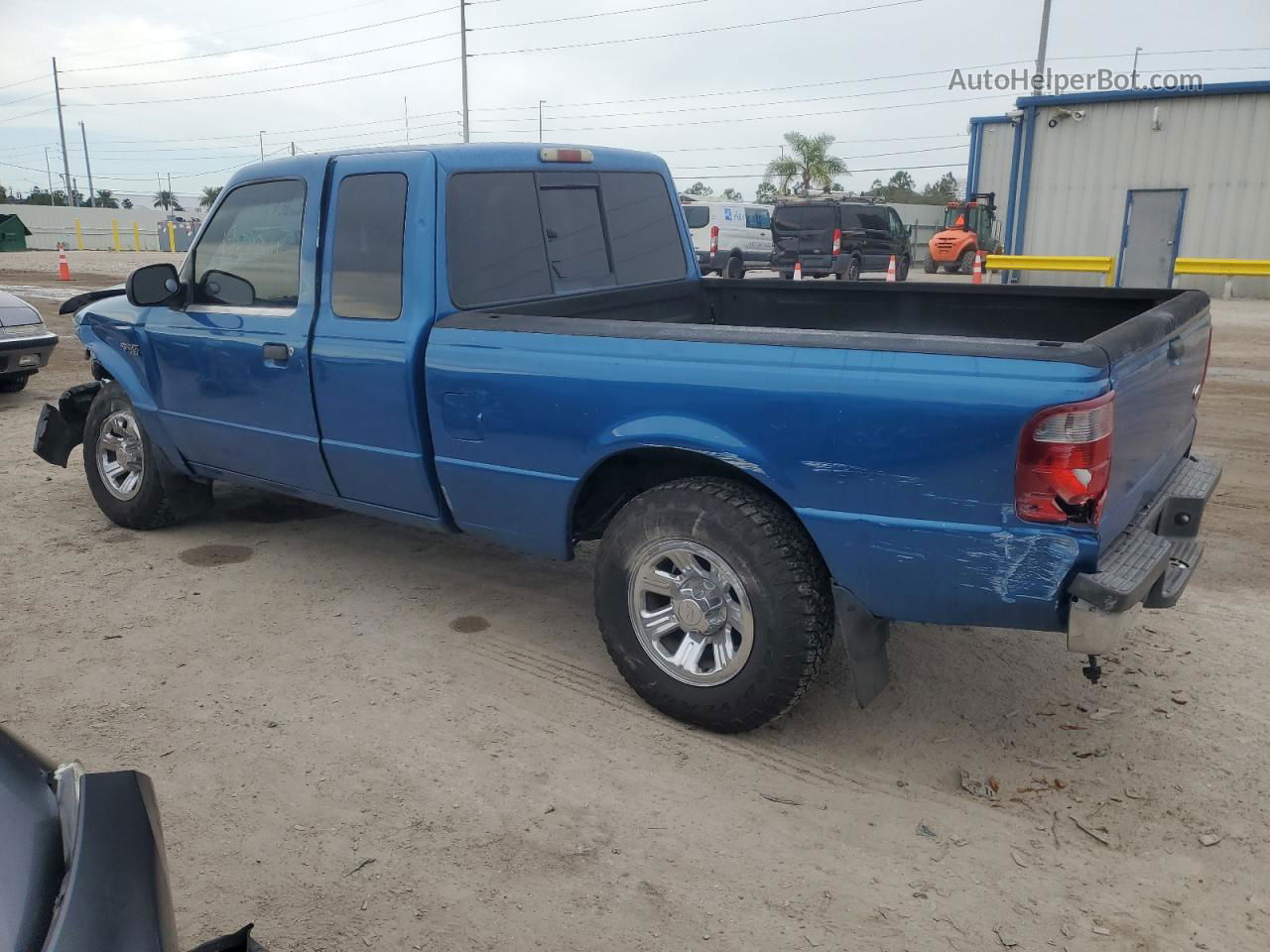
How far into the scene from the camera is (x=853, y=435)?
303cm

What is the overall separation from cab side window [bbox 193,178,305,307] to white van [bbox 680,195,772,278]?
19705 mm

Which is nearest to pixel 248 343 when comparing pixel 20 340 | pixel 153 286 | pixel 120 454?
pixel 153 286

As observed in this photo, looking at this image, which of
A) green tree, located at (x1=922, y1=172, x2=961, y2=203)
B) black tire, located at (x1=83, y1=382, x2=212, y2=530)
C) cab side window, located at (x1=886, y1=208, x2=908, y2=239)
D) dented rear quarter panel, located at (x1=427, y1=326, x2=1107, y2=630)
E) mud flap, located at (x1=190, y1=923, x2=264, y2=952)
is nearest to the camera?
mud flap, located at (x1=190, y1=923, x2=264, y2=952)

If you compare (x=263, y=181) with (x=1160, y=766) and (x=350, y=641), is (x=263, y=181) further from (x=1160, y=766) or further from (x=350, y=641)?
(x=1160, y=766)

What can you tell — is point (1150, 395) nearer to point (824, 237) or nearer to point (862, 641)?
point (862, 641)

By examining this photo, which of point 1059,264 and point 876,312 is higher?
point 876,312

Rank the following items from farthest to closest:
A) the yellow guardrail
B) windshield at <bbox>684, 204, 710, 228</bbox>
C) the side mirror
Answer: windshield at <bbox>684, 204, 710, 228</bbox> < the yellow guardrail < the side mirror

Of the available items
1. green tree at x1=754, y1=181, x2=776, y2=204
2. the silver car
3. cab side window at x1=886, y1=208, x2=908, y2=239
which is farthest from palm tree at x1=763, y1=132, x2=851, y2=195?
the silver car

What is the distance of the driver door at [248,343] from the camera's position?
14.9 ft

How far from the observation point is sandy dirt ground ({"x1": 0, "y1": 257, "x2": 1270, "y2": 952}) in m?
2.75

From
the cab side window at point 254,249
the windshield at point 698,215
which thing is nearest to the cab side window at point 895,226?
the windshield at point 698,215

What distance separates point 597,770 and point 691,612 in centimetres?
62

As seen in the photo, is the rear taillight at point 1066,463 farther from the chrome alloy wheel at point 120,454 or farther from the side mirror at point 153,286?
the chrome alloy wheel at point 120,454

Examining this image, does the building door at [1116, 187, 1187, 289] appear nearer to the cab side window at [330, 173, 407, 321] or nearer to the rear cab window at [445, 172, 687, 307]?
the rear cab window at [445, 172, 687, 307]
